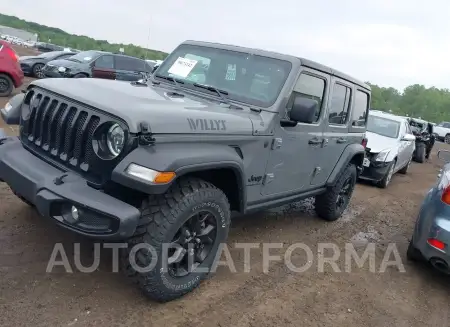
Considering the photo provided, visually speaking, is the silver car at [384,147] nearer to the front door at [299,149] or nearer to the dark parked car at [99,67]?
the front door at [299,149]

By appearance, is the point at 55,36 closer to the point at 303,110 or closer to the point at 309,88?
the point at 309,88

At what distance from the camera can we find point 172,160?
2.65 meters

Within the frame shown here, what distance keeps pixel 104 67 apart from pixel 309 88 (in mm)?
11333

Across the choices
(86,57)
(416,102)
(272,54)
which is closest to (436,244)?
(272,54)

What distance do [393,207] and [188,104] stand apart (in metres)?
5.33

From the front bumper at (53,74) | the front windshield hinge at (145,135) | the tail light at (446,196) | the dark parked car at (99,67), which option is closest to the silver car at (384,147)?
the tail light at (446,196)

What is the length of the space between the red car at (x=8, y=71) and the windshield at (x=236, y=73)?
860 cm

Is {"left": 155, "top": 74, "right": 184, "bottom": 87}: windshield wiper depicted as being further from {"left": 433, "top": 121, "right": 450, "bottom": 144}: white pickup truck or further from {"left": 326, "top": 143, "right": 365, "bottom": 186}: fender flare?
{"left": 433, "top": 121, "right": 450, "bottom": 144}: white pickup truck

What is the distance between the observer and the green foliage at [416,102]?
198ft

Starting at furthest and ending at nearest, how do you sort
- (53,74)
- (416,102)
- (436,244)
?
(416,102), (53,74), (436,244)

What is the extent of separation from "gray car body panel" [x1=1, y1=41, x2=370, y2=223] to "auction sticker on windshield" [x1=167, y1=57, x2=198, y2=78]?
182 mm

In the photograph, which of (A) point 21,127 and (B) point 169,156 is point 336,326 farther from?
(A) point 21,127

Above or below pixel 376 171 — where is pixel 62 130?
above

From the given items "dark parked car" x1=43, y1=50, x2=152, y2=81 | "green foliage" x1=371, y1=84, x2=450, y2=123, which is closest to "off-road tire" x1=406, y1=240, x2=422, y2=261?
"dark parked car" x1=43, y1=50, x2=152, y2=81
